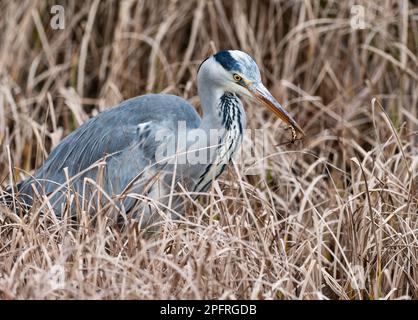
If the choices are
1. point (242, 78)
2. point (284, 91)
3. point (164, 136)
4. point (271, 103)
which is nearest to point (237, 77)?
point (242, 78)

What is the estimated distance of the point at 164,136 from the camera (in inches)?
150

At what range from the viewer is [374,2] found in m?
5.39

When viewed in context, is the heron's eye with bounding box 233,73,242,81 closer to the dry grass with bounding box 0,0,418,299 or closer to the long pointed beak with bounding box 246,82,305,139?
the long pointed beak with bounding box 246,82,305,139

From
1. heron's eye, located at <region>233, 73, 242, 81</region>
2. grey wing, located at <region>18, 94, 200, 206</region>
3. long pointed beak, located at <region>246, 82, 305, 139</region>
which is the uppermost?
heron's eye, located at <region>233, 73, 242, 81</region>

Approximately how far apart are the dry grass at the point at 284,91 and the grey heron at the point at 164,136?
0.20 metres

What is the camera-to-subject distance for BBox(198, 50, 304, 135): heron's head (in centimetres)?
356

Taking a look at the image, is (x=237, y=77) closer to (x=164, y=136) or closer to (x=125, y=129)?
(x=164, y=136)

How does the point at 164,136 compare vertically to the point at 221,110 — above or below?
below

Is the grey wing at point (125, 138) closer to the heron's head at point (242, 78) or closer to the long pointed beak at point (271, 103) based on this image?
the heron's head at point (242, 78)

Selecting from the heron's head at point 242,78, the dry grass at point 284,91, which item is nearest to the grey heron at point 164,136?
the heron's head at point 242,78

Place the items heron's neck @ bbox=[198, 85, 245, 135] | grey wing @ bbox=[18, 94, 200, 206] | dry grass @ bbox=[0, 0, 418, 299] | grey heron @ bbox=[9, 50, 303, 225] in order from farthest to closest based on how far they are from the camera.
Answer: grey wing @ bbox=[18, 94, 200, 206] < heron's neck @ bbox=[198, 85, 245, 135] < grey heron @ bbox=[9, 50, 303, 225] < dry grass @ bbox=[0, 0, 418, 299]

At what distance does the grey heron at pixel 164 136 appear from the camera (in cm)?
360

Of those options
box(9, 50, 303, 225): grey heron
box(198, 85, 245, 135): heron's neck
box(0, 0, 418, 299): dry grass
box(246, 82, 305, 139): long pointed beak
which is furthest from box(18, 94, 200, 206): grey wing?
box(246, 82, 305, 139): long pointed beak

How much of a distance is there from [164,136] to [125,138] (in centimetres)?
21
